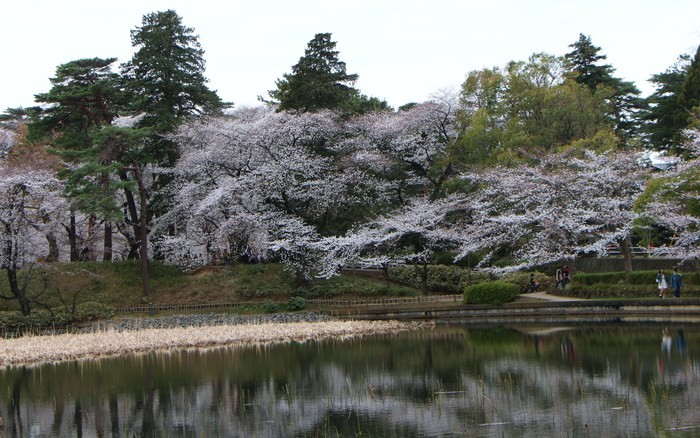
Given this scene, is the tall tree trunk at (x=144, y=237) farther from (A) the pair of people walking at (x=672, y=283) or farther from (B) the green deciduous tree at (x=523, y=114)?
(A) the pair of people walking at (x=672, y=283)

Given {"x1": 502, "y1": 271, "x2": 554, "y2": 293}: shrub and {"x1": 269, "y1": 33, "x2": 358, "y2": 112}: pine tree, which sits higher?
{"x1": 269, "y1": 33, "x2": 358, "y2": 112}: pine tree

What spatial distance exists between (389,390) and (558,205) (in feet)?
65.7

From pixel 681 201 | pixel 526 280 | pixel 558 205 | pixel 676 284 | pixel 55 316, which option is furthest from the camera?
pixel 526 280

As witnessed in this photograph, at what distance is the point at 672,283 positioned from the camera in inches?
1144

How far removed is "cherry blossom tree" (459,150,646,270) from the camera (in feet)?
109

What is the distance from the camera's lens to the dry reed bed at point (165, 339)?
25375 millimetres

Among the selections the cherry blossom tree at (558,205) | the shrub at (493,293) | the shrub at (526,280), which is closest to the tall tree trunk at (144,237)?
the cherry blossom tree at (558,205)

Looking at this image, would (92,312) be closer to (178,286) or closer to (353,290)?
(178,286)

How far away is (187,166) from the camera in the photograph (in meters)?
39.7

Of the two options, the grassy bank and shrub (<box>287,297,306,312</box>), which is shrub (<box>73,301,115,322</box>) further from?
shrub (<box>287,297,306,312</box>)

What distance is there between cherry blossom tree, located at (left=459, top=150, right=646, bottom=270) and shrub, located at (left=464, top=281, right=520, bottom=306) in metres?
1.92

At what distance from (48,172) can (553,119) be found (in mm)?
25963

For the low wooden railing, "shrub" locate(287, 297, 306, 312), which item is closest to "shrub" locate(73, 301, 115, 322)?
the low wooden railing

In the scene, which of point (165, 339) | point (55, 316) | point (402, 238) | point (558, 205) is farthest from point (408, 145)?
point (55, 316)
